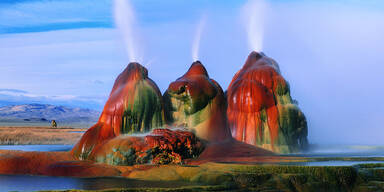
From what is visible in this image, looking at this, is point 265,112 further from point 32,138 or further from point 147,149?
point 32,138

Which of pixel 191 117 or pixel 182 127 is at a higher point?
pixel 191 117

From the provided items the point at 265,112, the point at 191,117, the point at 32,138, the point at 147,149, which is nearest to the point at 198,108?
the point at 191,117

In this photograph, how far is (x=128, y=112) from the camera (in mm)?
22203

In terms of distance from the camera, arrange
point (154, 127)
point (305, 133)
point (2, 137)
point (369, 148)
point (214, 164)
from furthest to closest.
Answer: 1. point (2, 137)
2. point (369, 148)
3. point (305, 133)
4. point (154, 127)
5. point (214, 164)

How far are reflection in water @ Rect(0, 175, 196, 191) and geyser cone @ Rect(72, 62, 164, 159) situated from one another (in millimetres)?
3697

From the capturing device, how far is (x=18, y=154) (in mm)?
21312

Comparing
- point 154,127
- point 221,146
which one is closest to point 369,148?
point 221,146

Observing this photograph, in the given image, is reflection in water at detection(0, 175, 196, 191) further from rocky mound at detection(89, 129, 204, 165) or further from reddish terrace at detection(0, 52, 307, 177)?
rocky mound at detection(89, 129, 204, 165)

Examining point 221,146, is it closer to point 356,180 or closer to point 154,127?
point 154,127

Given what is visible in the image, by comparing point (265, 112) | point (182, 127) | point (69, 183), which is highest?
point (265, 112)

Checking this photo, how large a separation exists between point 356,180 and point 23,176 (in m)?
12.7

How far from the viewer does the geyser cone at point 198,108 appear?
76.4 ft

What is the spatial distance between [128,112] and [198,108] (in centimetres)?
351

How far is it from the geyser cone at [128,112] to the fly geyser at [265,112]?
410 centimetres
